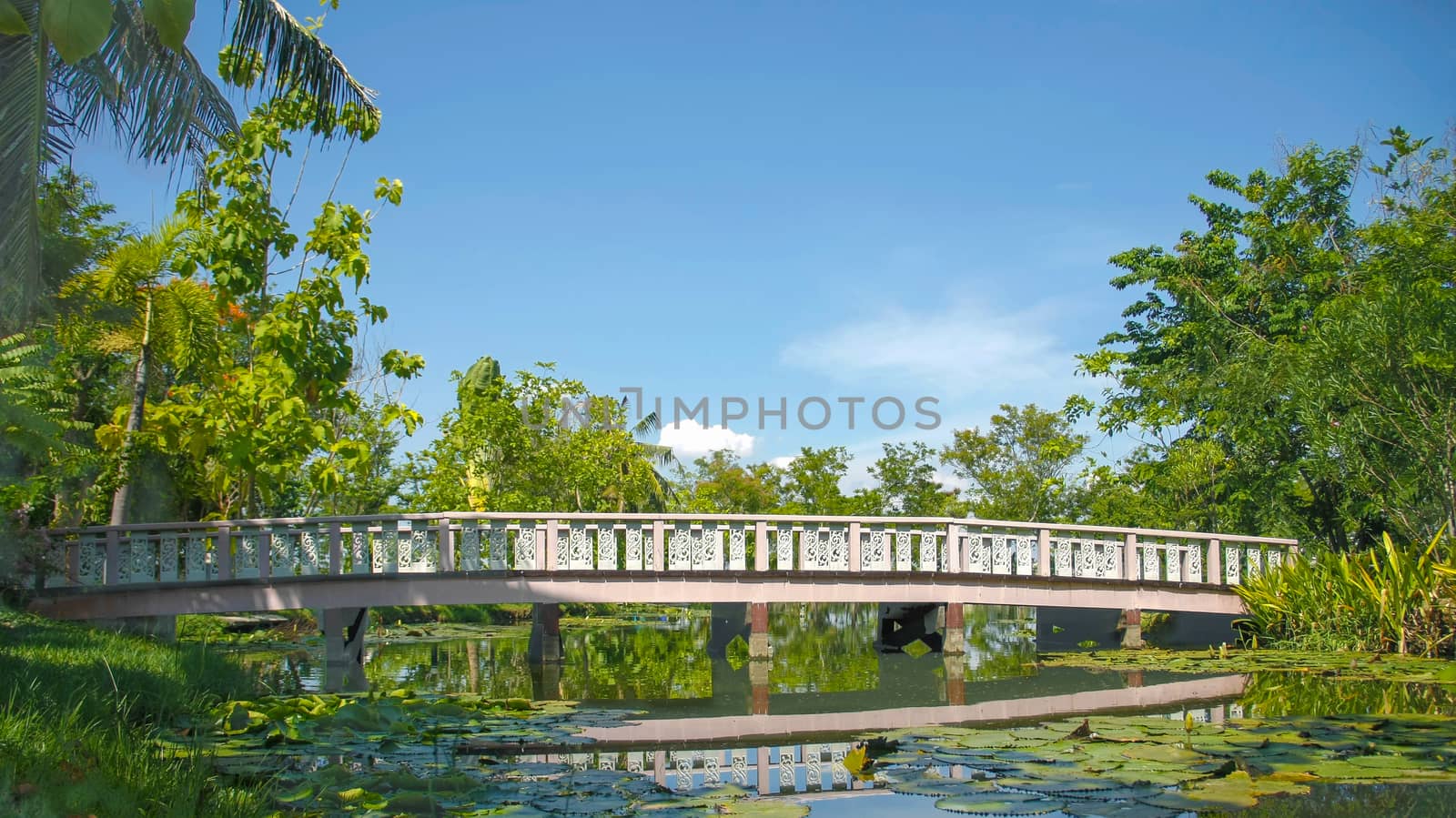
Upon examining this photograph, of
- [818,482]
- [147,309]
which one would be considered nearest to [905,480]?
[818,482]

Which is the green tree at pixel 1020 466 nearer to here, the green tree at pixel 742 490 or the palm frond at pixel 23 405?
the green tree at pixel 742 490

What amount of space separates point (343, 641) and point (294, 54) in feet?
23.8

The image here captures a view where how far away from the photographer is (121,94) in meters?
10.1

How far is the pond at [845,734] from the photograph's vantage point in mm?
5355

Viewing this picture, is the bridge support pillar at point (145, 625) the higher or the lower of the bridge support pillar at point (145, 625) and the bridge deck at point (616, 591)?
the lower

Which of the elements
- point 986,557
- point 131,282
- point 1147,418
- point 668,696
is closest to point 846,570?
point 986,557

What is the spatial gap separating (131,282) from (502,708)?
39.1 ft

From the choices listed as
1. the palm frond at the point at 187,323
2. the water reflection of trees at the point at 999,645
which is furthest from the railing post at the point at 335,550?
the water reflection of trees at the point at 999,645

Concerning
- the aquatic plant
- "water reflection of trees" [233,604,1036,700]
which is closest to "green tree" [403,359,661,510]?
"water reflection of trees" [233,604,1036,700]

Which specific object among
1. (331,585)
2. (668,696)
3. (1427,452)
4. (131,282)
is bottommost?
(668,696)

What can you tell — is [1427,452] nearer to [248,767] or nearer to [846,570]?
[846,570]

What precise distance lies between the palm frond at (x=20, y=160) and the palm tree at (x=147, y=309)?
7.62 m

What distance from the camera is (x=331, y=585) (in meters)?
14.0

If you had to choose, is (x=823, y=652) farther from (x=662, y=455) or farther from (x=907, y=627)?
(x=662, y=455)
